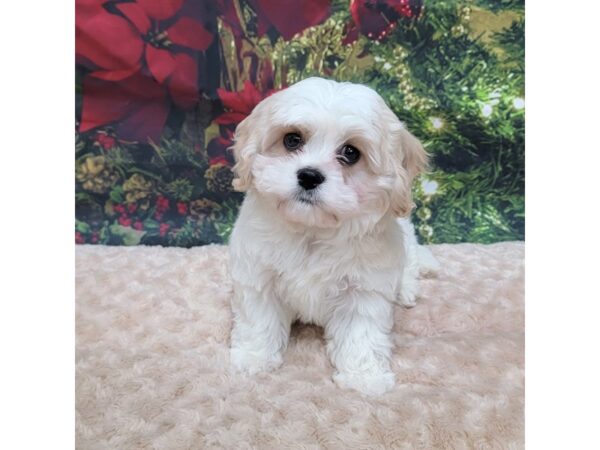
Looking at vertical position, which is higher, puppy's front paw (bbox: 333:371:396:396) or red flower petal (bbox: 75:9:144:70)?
red flower petal (bbox: 75:9:144:70)

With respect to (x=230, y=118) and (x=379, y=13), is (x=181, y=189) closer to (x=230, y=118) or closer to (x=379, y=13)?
(x=230, y=118)

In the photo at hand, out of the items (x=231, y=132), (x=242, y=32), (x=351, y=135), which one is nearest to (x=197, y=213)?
(x=231, y=132)

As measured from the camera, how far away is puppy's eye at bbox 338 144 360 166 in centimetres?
155

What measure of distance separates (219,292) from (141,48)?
1.26 metres

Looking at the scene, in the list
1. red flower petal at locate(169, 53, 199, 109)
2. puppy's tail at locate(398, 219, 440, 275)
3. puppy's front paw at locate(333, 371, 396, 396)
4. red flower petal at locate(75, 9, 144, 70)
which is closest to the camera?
puppy's front paw at locate(333, 371, 396, 396)

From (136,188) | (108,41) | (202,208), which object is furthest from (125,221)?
(108,41)

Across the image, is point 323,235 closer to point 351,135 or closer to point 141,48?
point 351,135

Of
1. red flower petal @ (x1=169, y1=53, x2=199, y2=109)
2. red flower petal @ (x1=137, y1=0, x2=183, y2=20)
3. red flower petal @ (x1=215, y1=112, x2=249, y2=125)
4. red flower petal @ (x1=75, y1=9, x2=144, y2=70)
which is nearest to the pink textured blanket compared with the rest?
red flower petal @ (x1=215, y1=112, x2=249, y2=125)

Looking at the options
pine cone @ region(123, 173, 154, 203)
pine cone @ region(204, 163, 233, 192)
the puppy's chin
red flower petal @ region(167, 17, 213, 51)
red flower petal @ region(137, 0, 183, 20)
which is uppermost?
red flower petal @ region(137, 0, 183, 20)

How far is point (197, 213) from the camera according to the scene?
2.89 metres

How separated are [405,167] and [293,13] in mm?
1261

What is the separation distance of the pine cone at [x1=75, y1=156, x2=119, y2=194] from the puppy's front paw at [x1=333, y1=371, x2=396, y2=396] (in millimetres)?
1702

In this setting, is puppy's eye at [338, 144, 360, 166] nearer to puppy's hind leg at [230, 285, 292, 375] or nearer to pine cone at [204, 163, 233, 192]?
puppy's hind leg at [230, 285, 292, 375]

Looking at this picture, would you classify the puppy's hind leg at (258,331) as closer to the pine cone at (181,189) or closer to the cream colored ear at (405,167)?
the cream colored ear at (405,167)
